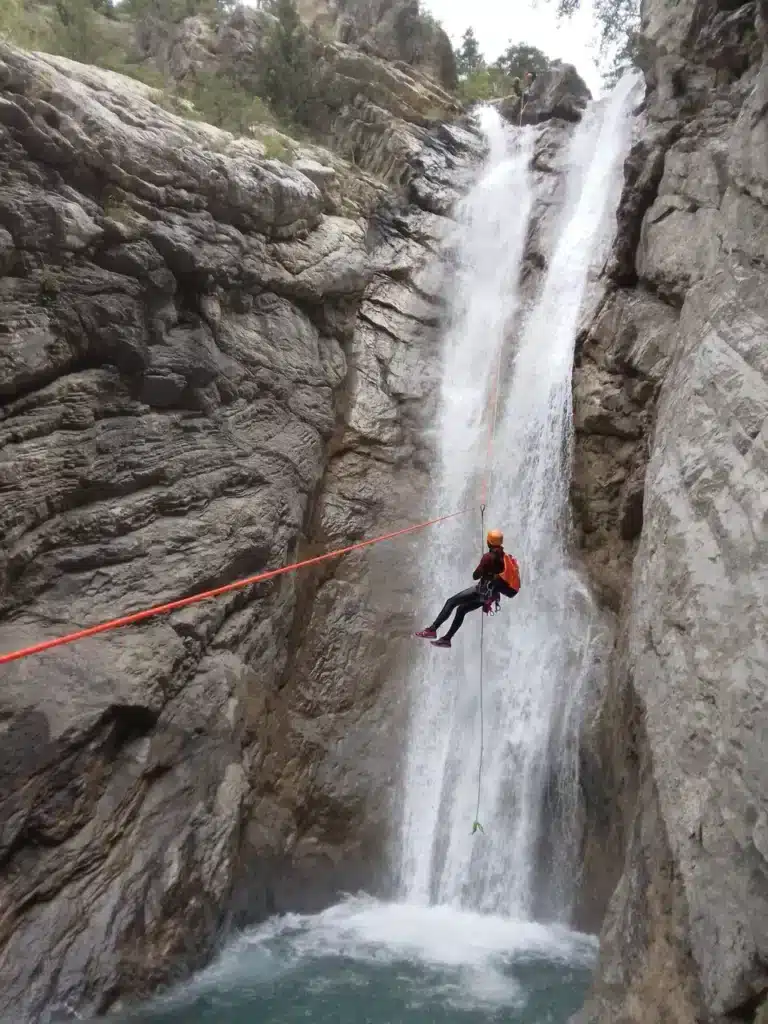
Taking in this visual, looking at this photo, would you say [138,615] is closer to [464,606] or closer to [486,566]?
[486,566]

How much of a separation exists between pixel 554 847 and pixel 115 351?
874 centimetres

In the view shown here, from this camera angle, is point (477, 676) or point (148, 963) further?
point (477, 676)

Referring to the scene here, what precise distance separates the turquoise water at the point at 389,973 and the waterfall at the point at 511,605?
67 cm

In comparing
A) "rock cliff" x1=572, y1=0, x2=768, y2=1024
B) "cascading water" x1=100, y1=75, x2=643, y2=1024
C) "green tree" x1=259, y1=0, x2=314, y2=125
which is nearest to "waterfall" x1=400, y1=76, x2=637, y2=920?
"cascading water" x1=100, y1=75, x2=643, y2=1024

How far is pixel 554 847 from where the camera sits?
9289 mm

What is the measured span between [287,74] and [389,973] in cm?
1777

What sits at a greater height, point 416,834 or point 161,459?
point 161,459

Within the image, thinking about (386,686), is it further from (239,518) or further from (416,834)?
(239,518)

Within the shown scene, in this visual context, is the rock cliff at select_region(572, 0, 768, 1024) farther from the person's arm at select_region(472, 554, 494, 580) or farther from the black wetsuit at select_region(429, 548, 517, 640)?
the person's arm at select_region(472, 554, 494, 580)

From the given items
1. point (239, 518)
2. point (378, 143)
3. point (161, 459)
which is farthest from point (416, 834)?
point (378, 143)

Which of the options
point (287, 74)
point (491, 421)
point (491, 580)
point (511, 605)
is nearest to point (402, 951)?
point (491, 580)

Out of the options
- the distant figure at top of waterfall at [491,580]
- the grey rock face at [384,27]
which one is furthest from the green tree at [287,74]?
the distant figure at top of waterfall at [491,580]

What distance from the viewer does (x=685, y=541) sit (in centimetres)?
634

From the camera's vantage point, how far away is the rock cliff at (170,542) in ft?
24.2
